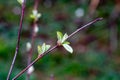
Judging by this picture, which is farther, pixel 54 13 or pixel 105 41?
pixel 54 13

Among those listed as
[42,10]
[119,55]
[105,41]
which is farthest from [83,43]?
[42,10]

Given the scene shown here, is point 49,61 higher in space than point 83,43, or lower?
lower

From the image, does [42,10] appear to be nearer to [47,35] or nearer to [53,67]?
[47,35]

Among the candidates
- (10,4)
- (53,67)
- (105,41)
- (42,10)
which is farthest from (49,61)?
(10,4)

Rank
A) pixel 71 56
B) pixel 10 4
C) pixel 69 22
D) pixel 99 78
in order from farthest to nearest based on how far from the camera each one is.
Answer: pixel 10 4 → pixel 69 22 → pixel 71 56 → pixel 99 78

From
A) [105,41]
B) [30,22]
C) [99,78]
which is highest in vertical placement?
[30,22]

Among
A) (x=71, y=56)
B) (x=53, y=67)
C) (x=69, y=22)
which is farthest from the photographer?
(x=69, y=22)

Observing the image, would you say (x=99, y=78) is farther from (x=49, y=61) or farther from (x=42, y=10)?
(x=42, y=10)
